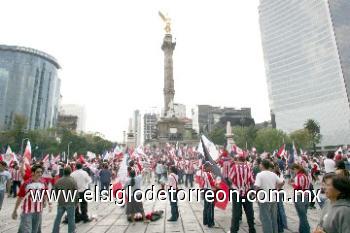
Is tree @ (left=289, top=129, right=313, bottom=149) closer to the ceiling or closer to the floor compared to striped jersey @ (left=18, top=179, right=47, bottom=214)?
closer to the ceiling

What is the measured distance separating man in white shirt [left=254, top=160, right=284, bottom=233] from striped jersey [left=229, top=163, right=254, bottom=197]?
2.68 ft

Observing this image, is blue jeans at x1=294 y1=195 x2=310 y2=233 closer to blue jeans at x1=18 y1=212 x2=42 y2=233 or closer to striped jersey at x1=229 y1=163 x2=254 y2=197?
striped jersey at x1=229 y1=163 x2=254 y2=197

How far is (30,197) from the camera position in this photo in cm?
734

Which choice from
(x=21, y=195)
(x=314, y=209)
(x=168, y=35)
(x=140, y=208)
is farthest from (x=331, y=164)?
(x=168, y=35)

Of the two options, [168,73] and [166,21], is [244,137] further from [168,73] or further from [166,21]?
[166,21]

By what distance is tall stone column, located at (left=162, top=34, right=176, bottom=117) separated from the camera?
70625mm

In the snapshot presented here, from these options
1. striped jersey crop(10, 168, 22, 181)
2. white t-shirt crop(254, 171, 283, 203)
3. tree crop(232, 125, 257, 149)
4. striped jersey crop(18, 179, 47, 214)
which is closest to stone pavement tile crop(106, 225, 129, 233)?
striped jersey crop(18, 179, 47, 214)

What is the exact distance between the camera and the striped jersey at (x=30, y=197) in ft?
23.9

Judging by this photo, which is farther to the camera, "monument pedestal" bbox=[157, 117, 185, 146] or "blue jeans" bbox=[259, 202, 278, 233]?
"monument pedestal" bbox=[157, 117, 185, 146]

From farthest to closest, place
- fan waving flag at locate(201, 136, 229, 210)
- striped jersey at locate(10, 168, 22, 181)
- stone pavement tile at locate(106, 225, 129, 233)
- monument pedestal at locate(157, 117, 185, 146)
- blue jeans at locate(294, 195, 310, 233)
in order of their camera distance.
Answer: monument pedestal at locate(157, 117, 185, 146) → striped jersey at locate(10, 168, 22, 181) → fan waving flag at locate(201, 136, 229, 210) → stone pavement tile at locate(106, 225, 129, 233) → blue jeans at locate(294, 195, 310, 233)

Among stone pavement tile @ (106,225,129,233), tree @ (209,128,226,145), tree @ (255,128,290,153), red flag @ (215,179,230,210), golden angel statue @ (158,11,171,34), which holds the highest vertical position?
golden angel statue @ (158,11,171,34)

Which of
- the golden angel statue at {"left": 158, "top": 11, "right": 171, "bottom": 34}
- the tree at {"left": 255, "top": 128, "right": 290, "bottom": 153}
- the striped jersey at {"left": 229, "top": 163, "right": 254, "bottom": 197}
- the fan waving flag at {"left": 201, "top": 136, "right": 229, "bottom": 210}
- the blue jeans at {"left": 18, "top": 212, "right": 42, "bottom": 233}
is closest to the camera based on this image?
the blue jeans at {"left": 18, "top": 212, "right": 42, "bottom": 233}

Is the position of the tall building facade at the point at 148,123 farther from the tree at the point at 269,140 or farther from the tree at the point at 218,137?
the tree at the point at 269,140

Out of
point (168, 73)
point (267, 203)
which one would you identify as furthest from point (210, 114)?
point (267, 203)
